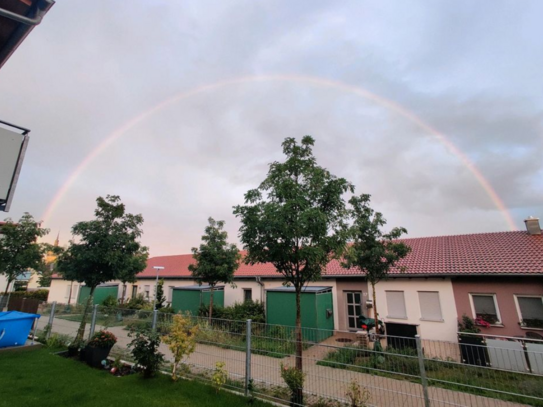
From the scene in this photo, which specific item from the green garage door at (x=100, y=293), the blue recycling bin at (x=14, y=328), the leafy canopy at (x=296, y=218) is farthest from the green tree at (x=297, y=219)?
the green garage door at (x=100, y=293)

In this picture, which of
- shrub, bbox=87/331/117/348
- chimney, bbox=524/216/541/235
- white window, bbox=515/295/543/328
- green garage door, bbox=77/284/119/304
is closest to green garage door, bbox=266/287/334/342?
shrub, bbox=87/331/117/348

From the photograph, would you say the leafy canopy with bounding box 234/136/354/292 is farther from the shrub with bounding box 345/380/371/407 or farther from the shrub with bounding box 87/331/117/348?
the shrub with bounding box 87/331/117/348

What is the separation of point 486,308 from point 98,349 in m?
14.5

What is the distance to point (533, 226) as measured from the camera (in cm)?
1416

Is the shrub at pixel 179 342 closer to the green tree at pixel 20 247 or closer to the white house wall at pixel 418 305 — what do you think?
the white house wall at pixel 418 305

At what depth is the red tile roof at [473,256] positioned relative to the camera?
11.4 m

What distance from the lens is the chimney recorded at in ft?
46.2

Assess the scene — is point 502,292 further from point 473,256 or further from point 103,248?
point 103,248

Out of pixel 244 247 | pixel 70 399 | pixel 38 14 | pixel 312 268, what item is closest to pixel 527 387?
pixel 312 268

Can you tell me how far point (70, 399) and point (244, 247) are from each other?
14.5 feet

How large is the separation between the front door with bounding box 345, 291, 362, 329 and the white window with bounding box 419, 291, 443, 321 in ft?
9.55

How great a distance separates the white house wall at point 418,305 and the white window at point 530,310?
2261 mm

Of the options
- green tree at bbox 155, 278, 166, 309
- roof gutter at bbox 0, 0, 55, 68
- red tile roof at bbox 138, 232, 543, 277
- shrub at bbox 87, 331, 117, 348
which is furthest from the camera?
green tree at bbox 155, 278, 166, 309

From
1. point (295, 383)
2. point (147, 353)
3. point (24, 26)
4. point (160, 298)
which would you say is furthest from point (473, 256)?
point (160, 298)
